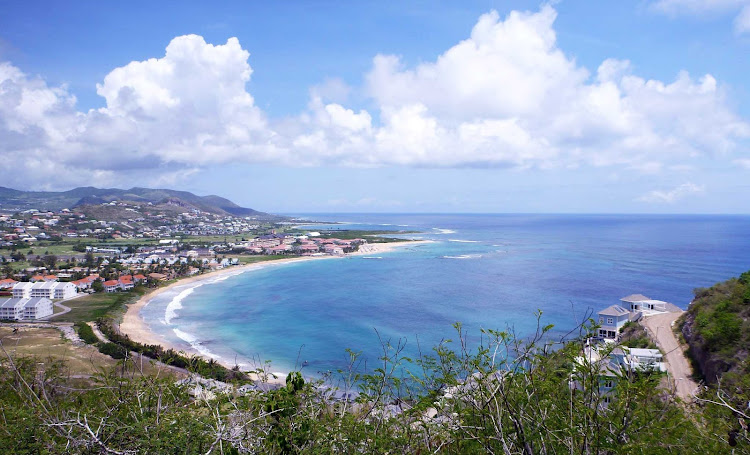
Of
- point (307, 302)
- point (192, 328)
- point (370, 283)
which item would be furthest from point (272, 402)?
point (370, 283)

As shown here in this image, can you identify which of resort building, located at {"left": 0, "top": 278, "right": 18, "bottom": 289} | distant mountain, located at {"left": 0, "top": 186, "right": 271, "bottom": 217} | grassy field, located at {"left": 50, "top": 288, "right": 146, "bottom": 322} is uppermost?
distant mountain, located at {"left": 0, "top": 186, "right": 271, "bottom": 217}

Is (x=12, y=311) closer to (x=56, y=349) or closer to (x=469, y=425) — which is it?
(x=56, y=349)

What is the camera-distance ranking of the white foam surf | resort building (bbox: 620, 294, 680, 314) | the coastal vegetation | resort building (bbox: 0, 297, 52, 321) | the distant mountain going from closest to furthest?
the coastal vegetation < the white foam surf < resort building (bbox: 620, 294, 680, 314) < resort building (bbox: 0, 297, 52, 321) < the distant mountain

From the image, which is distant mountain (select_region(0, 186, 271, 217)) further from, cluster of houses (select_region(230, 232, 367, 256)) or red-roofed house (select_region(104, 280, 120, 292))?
red-roofed house (select_region(104, 280, 120, 292))

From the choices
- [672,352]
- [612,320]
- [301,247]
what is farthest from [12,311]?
[301,247]

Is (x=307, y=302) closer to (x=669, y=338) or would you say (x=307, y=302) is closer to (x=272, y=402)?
(x=669, y=338)

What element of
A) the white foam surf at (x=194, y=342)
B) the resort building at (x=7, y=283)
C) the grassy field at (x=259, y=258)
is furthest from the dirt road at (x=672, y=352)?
the grassy field at (x=259, y=258)

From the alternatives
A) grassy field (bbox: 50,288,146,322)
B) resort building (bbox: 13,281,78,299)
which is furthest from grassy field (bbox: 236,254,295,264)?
resort building (bbox: 13,281,78,299)
